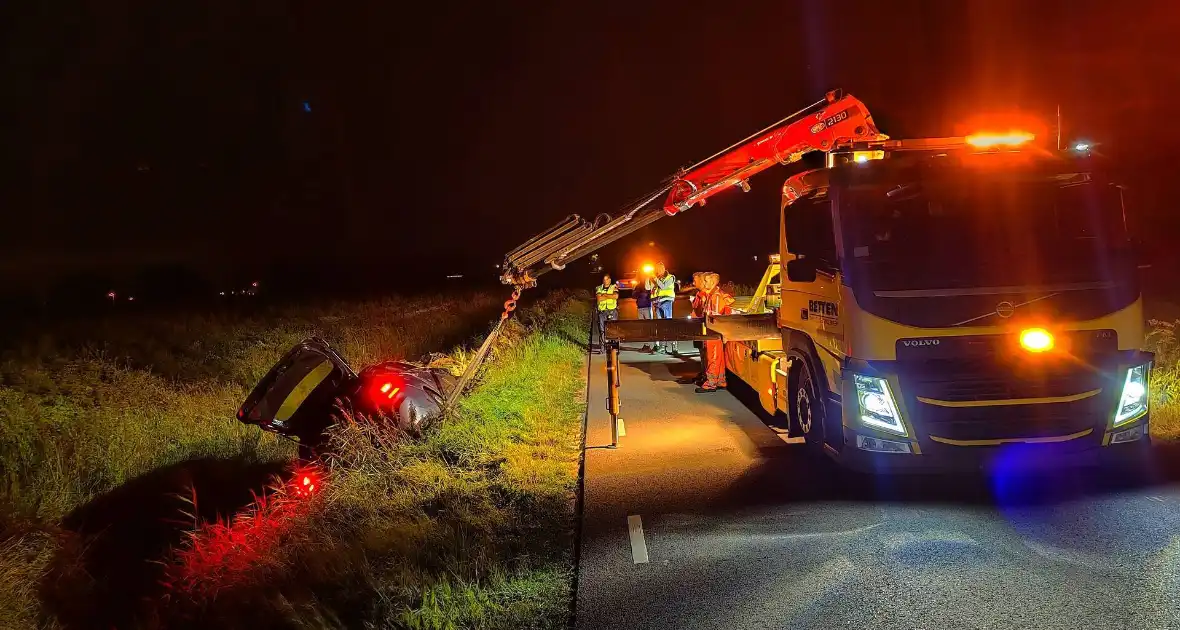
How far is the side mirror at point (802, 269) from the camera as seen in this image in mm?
6082

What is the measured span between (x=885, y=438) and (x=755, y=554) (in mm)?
1371

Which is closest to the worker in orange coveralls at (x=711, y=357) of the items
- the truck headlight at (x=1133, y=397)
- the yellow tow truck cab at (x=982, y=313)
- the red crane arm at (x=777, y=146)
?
the red crane arm at (x=777, y=146)

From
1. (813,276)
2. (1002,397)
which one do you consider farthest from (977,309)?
(813,276)

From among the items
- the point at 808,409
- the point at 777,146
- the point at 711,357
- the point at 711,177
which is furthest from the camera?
the point at 711,357

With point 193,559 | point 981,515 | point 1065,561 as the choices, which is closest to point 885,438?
point 981,515

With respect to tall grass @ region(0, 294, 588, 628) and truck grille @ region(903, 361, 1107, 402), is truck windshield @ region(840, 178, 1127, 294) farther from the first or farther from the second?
tall grass @ region(0, 294, 588, 628)

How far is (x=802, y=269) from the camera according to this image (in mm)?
6121

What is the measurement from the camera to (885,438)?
5.27 m

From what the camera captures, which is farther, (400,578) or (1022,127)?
(1022,127)

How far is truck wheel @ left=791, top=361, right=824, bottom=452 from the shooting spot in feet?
20.7

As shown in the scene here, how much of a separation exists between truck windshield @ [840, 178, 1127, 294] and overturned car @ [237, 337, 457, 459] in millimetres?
5180

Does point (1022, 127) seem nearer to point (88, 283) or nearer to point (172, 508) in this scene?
point (172, 508)

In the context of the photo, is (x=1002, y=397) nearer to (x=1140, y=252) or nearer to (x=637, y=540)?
(x=1140, y=252)

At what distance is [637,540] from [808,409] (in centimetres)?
243
